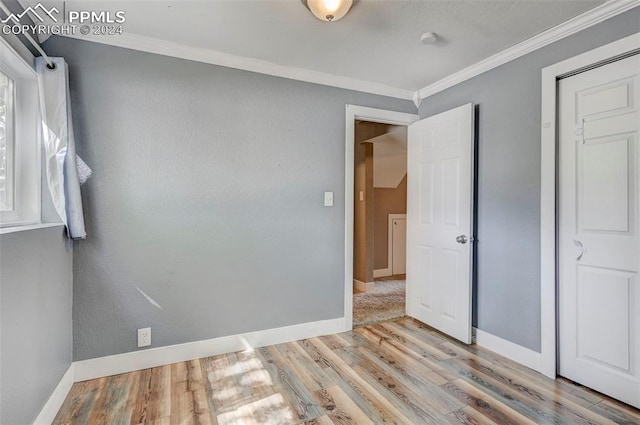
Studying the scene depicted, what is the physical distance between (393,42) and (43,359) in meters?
2.85

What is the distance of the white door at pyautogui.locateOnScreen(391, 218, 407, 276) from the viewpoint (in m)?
5.20

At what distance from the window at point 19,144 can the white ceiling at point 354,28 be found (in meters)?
0.45

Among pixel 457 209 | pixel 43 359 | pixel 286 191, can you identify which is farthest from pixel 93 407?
pixel 457 209

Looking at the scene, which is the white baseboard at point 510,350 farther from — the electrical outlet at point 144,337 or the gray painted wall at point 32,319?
the gray painted wall at point 32,319

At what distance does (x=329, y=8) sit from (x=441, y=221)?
199 cm

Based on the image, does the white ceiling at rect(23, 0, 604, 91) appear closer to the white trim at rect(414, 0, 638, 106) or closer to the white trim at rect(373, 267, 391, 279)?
the white trim at rect(414, 0, 638, 106)

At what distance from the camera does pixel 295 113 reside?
2.73 meters

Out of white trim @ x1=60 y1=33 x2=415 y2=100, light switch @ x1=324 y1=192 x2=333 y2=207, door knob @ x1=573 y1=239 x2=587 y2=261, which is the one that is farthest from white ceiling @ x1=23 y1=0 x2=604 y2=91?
door knob @ x1=573 y1=239 x2=587 y2=261

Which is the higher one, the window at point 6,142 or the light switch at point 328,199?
the window at point 6,142

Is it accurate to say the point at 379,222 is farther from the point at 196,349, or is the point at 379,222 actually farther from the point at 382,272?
the point at 196,349

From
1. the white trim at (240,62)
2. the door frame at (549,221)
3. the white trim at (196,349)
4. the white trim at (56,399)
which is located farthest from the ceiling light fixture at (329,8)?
the white trim at (56,399)

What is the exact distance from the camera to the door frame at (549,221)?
213cm

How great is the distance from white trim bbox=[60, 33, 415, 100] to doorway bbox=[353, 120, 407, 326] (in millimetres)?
995

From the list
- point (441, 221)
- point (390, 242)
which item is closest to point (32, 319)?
point (441, 221)
